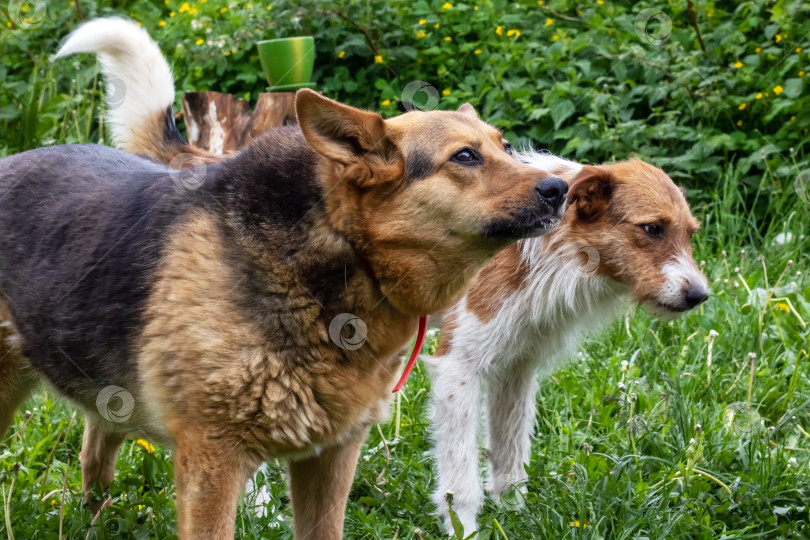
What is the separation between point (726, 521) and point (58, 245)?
2706 millimetres

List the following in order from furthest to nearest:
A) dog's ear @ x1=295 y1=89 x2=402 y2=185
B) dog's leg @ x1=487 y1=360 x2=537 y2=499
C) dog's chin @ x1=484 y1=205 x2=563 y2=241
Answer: dog's leg @ x1=487 y1=360 x2=537 y2=499 < dog's chin @ x1=484 y1=205 x2=563 y2=241 < dog's ear @ x1=295 y1=89 x2=402 y2=185

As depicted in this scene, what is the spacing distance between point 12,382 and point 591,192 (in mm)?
2597

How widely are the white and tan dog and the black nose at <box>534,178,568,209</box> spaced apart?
131 centimetres

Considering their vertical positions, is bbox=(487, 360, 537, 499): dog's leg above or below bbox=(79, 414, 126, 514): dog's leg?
below

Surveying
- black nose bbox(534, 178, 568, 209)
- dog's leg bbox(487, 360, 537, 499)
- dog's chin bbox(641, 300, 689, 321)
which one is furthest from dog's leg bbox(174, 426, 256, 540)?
dog's chin bbox(641, 300, 689, 321)

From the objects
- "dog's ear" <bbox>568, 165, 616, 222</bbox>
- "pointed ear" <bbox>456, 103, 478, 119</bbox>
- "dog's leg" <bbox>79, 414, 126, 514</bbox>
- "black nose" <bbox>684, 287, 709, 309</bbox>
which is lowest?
"dog's leg" <bbox>79, 414, 126, 514</bbox>

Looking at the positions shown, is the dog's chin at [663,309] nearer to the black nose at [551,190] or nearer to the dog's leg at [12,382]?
the black nose at [551,190]

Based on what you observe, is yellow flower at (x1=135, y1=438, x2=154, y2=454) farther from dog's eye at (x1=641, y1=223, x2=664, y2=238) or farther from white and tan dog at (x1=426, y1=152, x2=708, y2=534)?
dog's eye at (x1=641, y1=223, x2=664, y2=238)

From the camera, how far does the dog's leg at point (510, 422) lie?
171 inches

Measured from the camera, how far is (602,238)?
424cm

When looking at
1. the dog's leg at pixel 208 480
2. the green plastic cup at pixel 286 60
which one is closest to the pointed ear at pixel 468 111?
the dog's leg at pixel 208 480

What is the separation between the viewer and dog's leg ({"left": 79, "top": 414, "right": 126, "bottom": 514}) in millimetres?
3854

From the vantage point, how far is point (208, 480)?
9.27 feet

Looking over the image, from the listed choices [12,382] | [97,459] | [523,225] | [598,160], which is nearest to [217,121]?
[97,459]
